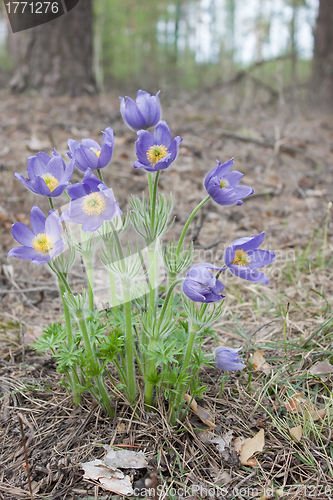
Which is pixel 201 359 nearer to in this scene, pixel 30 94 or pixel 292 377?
pixel 292 377

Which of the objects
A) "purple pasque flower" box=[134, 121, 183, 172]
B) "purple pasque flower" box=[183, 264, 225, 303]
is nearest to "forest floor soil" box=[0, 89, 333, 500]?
"purple pasque flower" box=[183, 264, 225, 303]

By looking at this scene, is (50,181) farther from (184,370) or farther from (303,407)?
(303,407)

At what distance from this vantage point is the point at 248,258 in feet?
4.47

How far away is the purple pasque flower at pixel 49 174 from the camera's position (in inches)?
52.2

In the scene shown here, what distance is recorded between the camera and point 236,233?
10.8 ft

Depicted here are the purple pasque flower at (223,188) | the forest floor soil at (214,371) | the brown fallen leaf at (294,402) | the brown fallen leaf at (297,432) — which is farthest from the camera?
the brown fallen leaf at (294,402)

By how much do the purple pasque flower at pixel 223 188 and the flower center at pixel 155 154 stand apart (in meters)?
0.19

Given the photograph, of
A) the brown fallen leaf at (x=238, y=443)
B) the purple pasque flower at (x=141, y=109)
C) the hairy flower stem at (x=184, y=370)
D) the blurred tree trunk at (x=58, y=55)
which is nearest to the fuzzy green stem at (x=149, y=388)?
the hairy flower stem at (x=184, y=370)

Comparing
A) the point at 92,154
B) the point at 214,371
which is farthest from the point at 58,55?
the point at 214,371

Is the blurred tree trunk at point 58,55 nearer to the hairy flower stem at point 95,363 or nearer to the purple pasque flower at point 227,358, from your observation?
the hairy flower stem at point 95,363

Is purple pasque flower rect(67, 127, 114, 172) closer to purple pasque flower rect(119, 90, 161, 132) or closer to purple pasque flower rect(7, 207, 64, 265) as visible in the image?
purple pasque flower rect(119, 90, 161, 132)

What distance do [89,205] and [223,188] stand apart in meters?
0.49

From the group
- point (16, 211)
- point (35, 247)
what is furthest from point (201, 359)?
point (16, 211)

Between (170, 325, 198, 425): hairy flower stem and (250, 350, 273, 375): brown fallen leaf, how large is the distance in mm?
531
